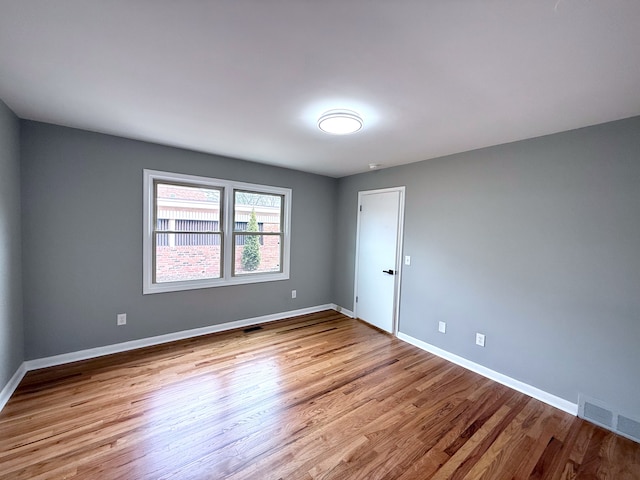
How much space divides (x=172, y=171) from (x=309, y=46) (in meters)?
2.53

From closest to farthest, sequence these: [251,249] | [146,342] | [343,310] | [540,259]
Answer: [540,259]
[146,342]
[251,249]
[343,310]

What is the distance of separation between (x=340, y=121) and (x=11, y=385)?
3517 millimetres

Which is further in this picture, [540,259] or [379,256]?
[379,256]

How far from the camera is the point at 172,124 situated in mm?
2484

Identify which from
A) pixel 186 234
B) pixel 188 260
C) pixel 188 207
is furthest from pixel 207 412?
pixel 188 207

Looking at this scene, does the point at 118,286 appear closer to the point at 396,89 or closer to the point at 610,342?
the point at 396,89

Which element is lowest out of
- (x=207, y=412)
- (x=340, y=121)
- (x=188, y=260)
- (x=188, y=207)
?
(x=207, y=412)

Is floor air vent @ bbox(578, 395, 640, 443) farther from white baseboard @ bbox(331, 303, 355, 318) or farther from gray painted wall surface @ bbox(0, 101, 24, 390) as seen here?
gray painted wall surface @ bbox(0, 101, 24, 390)

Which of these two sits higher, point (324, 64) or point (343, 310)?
point (324, 64)

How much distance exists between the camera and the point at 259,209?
4.01m

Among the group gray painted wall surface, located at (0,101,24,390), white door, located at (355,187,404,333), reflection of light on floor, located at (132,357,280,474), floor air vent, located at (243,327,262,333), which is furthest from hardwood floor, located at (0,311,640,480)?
white door, located at (355,187,404,333)

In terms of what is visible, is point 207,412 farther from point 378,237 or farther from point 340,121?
Answer: point 378,237

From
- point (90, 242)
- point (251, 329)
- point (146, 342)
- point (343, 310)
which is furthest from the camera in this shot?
point (343, 310)

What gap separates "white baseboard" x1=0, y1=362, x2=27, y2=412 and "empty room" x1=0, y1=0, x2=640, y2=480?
0.02m
